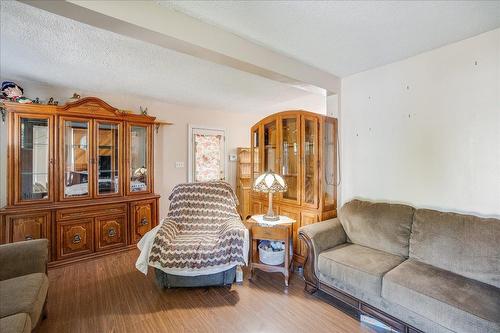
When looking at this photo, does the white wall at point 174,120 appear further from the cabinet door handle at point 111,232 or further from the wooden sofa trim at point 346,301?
the wooden sofa trim at point 346,301

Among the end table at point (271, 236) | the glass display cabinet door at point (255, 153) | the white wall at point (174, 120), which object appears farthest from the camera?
the glass display cabinet door at point (255, 153)

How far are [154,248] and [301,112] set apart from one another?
2.26m

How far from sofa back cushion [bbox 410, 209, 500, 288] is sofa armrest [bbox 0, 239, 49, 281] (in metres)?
3.16

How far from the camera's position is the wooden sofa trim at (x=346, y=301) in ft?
5.77

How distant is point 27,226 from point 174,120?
8.33 feet

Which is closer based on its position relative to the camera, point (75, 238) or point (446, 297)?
point (446, 297)

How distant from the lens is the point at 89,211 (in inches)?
121

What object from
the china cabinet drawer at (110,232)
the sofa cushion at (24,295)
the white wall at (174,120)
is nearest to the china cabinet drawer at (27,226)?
the china cabinet drawer at (110,232)

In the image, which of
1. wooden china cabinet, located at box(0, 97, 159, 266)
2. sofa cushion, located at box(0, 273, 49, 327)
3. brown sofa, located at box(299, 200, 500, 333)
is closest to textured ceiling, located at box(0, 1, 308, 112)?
wooden china cabinet, located at box(0, 97, 159, 266)

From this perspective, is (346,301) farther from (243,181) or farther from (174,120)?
(174,120)

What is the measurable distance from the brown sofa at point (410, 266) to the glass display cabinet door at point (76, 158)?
300 centimetres

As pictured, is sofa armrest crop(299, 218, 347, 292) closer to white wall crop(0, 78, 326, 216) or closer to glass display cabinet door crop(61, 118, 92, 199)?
white wall crop(0, 78, 326, 216)

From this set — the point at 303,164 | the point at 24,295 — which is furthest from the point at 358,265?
the point at 24,295

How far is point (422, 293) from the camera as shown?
63.1 inches
